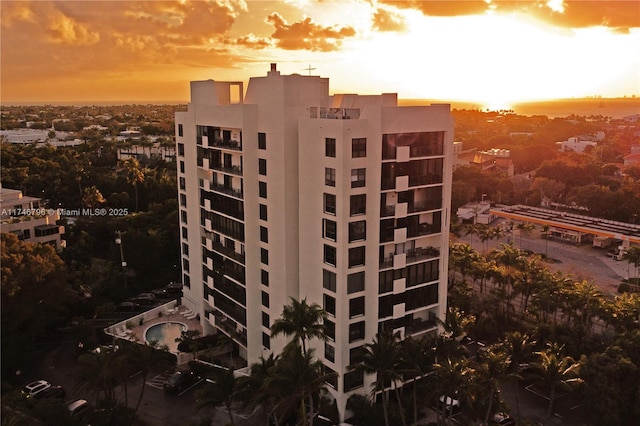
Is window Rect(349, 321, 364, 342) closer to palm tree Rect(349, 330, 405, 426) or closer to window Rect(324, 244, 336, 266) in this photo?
palm tree Rect(349, 330, 405, 426)

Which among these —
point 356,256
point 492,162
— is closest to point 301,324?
point 356,256

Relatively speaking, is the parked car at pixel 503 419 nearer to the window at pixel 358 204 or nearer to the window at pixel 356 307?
the window at pixel 356 307

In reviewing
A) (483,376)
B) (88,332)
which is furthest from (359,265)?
(88,332)

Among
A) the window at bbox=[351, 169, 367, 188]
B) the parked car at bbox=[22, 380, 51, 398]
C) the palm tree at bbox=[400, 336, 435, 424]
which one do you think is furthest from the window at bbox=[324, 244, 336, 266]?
the parked car at bbox=[22, 380, 51, 398]

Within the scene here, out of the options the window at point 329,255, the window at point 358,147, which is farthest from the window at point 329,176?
the window at point 329,255

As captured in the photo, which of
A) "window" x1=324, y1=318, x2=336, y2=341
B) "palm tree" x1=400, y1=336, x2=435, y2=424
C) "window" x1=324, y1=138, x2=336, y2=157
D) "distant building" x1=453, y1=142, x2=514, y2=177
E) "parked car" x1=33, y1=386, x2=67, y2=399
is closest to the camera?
"palm tree" x1=400, y1=336, x2=435, y2=424

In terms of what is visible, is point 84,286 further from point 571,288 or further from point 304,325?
point 571,288
